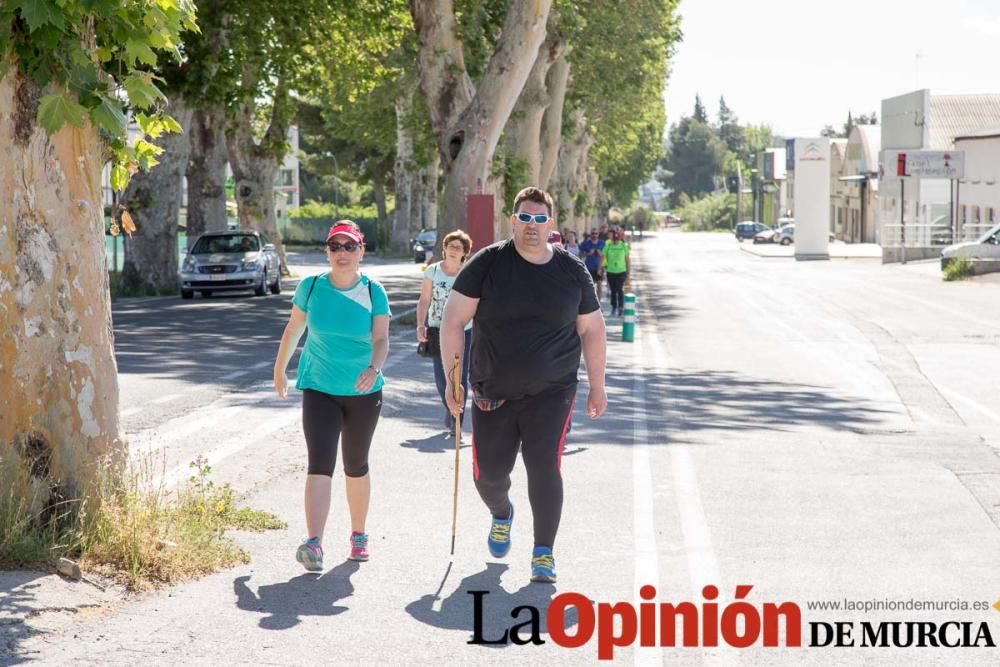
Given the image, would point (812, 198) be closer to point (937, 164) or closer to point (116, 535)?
point (937, 164)

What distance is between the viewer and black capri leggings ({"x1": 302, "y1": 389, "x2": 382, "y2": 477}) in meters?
7.86

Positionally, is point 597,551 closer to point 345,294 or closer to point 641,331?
point 345,294

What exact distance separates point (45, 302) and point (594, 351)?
2650 millimetres

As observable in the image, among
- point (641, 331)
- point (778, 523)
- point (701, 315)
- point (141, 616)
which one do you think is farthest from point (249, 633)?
point (701, 315)

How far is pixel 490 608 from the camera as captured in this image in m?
7.05

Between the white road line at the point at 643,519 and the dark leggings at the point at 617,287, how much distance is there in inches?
539

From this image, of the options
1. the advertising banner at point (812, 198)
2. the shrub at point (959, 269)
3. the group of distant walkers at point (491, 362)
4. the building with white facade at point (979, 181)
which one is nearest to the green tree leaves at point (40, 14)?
the group of distant walkers at point (491, 362)

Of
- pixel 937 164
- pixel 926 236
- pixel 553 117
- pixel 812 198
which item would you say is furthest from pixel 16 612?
pixel 812 198

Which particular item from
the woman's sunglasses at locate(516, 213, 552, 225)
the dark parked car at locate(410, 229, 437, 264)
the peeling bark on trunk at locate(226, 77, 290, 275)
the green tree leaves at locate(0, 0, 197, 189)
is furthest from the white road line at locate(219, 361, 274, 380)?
the dark parked car at locate(410, 229, 437, 264)

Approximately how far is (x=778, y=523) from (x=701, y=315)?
24379mm

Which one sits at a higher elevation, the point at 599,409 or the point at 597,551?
the point at 599,409

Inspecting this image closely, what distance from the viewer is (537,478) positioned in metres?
7.65

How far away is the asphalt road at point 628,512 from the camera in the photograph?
6.53 meters

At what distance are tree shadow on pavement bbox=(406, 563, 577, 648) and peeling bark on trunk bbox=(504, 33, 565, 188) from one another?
101ft
